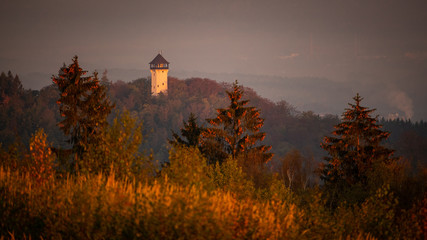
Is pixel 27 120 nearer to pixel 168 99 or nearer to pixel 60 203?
pixel 168 99

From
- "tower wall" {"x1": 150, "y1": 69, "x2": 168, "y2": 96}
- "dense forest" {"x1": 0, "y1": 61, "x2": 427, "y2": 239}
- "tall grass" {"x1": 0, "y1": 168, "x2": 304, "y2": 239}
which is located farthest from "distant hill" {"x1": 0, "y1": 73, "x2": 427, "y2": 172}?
"tall grass" {"x1": 0, "y1": 168, "x2": 304, "y2": 239}

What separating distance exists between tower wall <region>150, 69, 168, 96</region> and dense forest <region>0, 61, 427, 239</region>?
A: 9187 centimetres

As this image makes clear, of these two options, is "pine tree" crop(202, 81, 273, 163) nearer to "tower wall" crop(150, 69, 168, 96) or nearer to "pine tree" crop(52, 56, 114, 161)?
"pine tree" crop(52, 56, 114, 161)

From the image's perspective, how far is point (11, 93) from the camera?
429 ft

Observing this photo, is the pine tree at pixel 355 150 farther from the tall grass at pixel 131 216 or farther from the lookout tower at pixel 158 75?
the lookout tower at pixel 158 75

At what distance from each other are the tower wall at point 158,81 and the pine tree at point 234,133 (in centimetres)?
12823

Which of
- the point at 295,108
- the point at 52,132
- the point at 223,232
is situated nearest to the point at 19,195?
the point at 223,232

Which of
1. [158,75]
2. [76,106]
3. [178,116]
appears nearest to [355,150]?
[76,106]

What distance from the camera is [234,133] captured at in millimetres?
45750

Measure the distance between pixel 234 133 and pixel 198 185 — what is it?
32408 mm

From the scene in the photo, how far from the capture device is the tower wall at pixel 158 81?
567ft

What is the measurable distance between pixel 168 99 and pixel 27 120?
5969cm

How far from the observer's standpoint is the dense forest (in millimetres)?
10469

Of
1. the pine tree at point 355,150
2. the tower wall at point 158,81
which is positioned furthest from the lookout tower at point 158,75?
the pine tree at point 355,150
